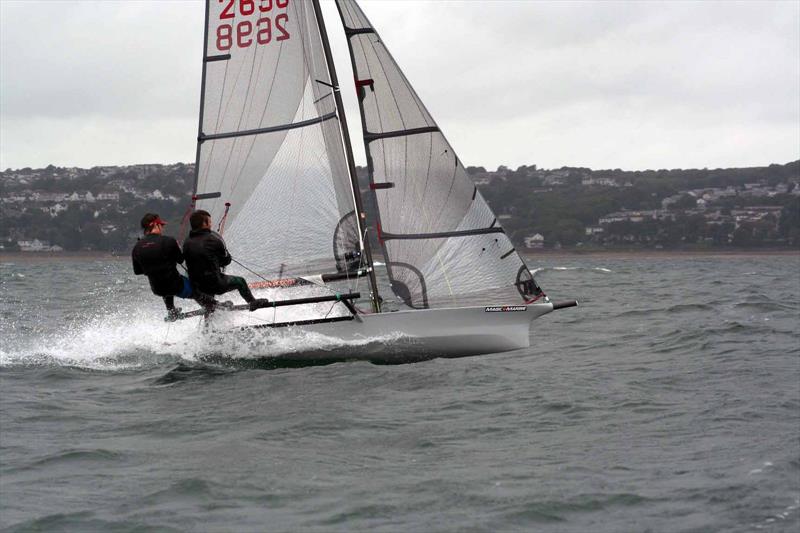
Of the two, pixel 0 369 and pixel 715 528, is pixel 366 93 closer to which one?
pixel 0 369

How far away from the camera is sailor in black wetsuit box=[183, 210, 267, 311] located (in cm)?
1071

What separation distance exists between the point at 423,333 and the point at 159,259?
105 inches

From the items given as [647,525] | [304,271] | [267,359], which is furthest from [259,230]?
[647,525]

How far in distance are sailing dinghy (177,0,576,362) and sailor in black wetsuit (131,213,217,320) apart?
22.2 inches

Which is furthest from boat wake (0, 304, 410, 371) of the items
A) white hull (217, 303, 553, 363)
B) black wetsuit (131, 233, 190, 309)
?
black wetsuit (131, 233, 190, 309)

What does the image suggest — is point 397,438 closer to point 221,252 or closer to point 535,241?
point 221,252

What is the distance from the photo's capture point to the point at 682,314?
1734cm

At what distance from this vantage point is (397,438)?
25.3 ft

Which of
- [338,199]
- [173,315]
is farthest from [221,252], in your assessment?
[338,199]

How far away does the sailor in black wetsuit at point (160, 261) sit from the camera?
35.5 ft

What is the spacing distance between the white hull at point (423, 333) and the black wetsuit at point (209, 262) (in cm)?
79

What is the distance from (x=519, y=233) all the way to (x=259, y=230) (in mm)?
82927

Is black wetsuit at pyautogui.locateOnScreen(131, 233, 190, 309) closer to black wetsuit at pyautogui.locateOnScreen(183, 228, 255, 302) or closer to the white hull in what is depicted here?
black wetsuit at pyautogui.locateOnScreen(183, 228, 255, 302)

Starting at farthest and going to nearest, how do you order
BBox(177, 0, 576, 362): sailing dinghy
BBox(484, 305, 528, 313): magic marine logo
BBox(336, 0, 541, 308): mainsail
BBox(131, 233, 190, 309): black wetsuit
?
1. BBox(336, 0, 541, 308): mainsail
2. BBox(177, 0, 576, 362): sailing dinghy
3. BBox(484, 305, 528, 313): magic marine logo
4. BBox(131, 233, 190, 309): black wetsuit
